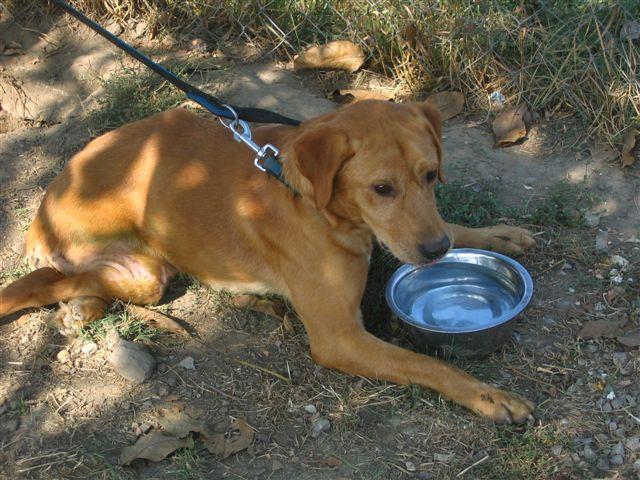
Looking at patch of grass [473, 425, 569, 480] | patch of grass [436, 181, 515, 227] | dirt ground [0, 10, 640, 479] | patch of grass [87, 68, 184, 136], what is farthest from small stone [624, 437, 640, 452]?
patch of grass [87, 68, 184, 136]

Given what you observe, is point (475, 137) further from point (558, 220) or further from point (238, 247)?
point (238, 247)

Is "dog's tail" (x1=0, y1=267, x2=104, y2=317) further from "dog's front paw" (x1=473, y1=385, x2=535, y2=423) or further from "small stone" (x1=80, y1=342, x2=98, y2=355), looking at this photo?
"dog's front paw" (x1=473, y1=385, x2=535, y2=423)

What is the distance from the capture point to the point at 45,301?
174 inches

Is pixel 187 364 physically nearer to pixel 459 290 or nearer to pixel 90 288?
pixel 90 288

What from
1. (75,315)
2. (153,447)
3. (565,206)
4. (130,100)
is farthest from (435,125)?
(130,100)

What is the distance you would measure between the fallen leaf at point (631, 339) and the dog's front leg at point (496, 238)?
33.8 inches

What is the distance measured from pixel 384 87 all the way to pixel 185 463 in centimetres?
367

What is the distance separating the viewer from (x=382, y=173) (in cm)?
366

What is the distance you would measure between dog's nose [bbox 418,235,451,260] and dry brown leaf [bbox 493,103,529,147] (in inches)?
86.3

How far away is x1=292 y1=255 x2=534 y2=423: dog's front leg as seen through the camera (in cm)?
371

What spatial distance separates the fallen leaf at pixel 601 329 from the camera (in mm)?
4082

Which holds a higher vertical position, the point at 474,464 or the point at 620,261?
the point at 620,261

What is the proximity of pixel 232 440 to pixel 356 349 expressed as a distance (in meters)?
0.76

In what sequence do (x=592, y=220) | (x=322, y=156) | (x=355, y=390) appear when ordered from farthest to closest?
1. (x=592, y=220)
2. (x=355, y=390)
3. (x=322, y=156)
